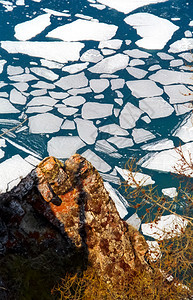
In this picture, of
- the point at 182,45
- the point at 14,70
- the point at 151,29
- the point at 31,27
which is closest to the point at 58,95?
the point at 14,70

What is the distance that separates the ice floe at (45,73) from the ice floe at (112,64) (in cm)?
78

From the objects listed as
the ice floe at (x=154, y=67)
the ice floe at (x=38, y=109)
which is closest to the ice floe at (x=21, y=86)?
the ice floe at (x=38, y=109)

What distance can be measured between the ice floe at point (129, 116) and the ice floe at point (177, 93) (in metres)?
0.76

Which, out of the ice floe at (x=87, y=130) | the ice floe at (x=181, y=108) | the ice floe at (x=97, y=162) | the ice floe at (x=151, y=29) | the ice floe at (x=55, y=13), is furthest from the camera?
the ice floe at (x=55, y=13)

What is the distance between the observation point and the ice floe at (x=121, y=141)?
549 cm

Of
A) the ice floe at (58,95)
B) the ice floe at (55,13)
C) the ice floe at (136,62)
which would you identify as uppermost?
the ice floe at (55,13)

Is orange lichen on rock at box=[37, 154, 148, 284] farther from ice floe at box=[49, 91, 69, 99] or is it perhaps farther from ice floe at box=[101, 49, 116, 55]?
ice floe at box=[101, 49, 116, 55]

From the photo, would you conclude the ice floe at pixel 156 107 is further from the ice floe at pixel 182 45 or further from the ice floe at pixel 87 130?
the ice floe at pixel 182 45

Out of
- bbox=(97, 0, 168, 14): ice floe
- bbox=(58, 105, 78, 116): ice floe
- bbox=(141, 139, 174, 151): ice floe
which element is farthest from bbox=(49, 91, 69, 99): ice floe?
A: bbox=(97, 0, 168, 14): ice floe

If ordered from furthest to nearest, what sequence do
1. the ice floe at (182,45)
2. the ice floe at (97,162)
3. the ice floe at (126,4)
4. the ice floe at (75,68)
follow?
the ice floe at (126,4)
the ice floe at (182,45)
the ice floe at (75,68)
the ice floe at (97,162)

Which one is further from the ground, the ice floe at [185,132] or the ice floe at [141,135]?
the ice floe at [185,132]

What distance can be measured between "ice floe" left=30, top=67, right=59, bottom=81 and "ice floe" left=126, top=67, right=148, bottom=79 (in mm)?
1521

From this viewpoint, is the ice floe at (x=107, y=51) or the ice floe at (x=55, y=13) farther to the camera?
the ice floe at (x=55, y=13)

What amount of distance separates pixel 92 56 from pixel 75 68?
619 mm
